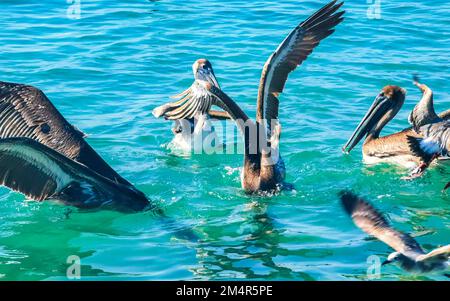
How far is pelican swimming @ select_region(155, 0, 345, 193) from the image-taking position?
10484 millimetres

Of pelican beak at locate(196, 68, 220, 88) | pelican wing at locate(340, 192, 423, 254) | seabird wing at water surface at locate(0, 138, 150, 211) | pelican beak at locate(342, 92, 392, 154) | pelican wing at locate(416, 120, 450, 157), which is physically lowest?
pelican wing at locate(340, 192, 423, 254)

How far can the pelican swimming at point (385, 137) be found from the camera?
11727mm

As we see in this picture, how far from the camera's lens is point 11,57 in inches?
608

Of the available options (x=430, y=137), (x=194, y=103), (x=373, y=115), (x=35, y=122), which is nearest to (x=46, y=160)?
(x=35, y=122)

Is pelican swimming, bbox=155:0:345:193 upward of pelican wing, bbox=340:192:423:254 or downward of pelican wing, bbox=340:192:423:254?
upward

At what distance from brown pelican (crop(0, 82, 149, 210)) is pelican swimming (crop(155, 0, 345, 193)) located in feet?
4.58

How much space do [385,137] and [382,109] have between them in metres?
0.58

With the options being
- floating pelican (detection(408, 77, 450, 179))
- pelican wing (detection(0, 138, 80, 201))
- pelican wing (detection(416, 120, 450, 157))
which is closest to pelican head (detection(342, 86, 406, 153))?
floating pelican (detection(408, 77, 450, 179))

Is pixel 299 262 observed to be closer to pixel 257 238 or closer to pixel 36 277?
pixel 257 238

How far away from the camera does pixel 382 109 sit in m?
12.5

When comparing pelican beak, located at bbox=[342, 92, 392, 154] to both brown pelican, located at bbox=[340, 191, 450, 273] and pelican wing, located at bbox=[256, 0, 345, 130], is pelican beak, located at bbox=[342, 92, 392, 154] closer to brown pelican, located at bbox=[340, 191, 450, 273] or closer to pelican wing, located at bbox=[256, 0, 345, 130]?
pelican wing, located at bbox=[256, 0, 345, 130]

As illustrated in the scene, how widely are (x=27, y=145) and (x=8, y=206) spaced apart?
206 centimetres

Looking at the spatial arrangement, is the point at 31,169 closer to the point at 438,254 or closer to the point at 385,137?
the point at 438,254
